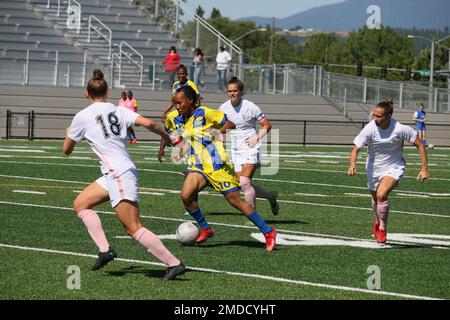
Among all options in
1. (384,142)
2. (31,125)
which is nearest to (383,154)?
(384,142)

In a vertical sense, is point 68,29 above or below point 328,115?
above

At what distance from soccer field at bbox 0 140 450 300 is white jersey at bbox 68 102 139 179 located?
3.19 ft

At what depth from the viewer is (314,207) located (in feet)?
55.5

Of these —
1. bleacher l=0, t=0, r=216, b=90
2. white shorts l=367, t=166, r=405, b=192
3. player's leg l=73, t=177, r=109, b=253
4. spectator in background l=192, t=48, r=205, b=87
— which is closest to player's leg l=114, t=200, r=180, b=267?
player's leg l=73, t=177, r=109, b=253

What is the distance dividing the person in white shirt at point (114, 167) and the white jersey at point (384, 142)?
369 cm

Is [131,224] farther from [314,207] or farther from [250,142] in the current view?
[314,207]

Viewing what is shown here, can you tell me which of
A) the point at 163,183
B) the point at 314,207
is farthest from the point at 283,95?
the point at 314,207

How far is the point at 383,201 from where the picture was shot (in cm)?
1252

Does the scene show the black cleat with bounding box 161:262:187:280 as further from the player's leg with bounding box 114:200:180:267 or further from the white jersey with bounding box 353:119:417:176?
the white jersey with bounding box 353:119:417:176

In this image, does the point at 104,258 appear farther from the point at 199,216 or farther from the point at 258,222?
the point at 199,216

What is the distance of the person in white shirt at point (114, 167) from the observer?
936 centimetres

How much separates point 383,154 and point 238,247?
2.09m
